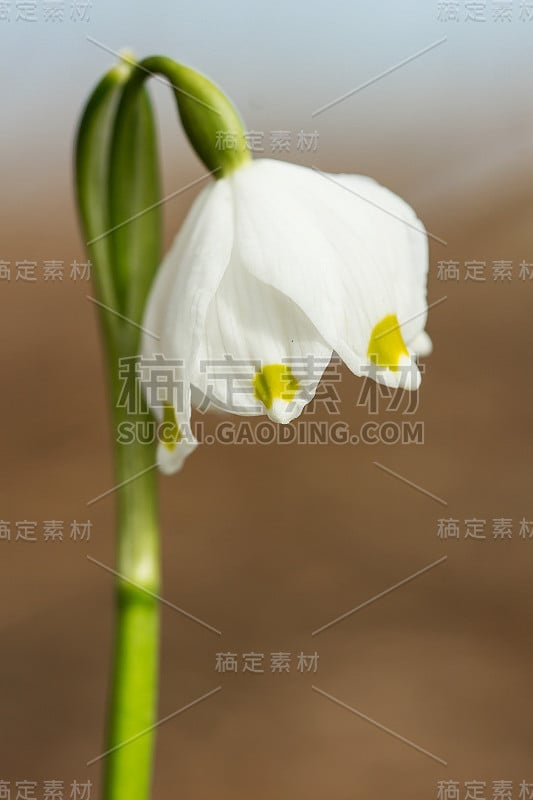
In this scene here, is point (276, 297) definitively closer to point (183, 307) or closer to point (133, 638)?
point (183, 307)

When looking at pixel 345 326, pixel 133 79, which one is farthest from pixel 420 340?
pixel 133 79

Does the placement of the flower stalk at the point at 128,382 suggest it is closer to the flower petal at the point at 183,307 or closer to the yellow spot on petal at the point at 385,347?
the flower petal at the point at 183,307

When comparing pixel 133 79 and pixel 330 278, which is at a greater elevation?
pixel 133 79

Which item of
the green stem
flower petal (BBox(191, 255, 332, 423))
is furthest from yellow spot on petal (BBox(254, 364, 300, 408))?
the green stem

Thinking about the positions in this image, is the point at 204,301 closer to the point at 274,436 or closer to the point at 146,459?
the point at 146,459

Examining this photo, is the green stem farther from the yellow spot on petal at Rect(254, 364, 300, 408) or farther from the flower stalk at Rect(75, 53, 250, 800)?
the yellow spot on petal at Rect(254, 364, 300, 408)

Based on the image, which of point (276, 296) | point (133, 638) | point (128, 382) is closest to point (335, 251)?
point (276, 296)
